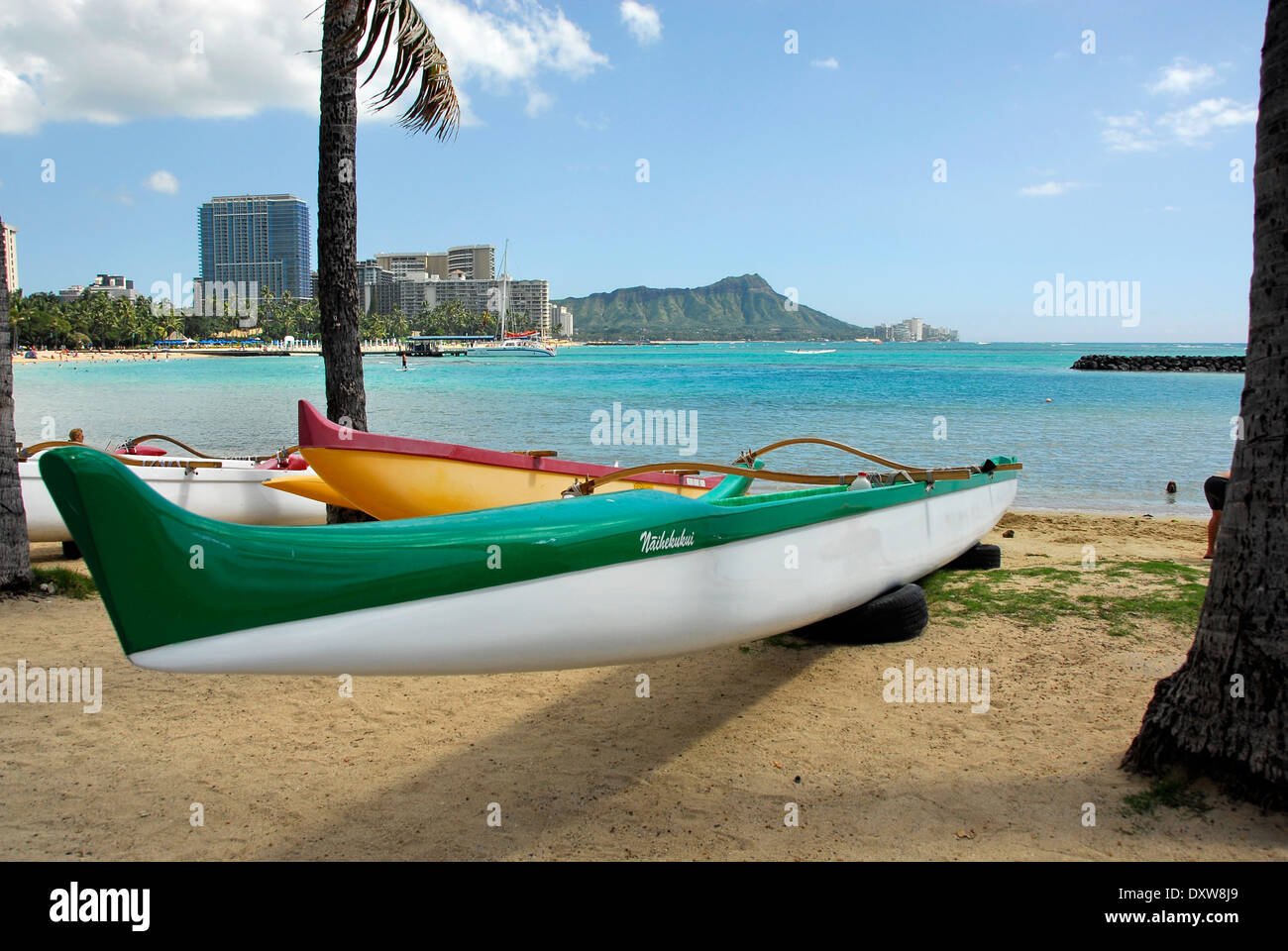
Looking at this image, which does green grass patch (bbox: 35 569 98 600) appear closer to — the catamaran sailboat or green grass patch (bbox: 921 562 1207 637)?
green grass patch (bbox: 921 562 1207 637)

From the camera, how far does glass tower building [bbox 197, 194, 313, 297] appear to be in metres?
141

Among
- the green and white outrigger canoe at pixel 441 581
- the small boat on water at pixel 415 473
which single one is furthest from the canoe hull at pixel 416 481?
the green and white outrigger canoe at pixel 441 581

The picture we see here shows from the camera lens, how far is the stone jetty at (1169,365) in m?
69.4

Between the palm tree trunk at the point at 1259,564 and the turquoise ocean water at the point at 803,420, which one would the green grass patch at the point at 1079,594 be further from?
the turquoise ocean water at the point at 803,420

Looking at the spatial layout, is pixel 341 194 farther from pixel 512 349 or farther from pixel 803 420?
pixel 512 349

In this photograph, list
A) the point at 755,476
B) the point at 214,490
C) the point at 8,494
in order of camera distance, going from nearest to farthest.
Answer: the point at 755,476 → the point at 8,494 → the point at 214,490

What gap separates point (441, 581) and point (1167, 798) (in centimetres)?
304

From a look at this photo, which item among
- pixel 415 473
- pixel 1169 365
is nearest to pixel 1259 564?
pixel 415 473

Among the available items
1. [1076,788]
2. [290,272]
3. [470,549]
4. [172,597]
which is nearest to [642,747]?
[470,549]

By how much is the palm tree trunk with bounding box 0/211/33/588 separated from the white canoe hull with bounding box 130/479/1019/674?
4937mm

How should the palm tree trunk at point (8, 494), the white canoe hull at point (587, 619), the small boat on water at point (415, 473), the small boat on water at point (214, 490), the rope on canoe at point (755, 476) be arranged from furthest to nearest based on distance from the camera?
the small boat on water at point (214, 490)
the small boat on water at point (415, 473)
the palm tree trunk at point (8, 494)
the rope on canoe at point (755, 476)
the white canoe hull at point (587, 619)

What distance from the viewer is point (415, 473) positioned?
6672 millimetres

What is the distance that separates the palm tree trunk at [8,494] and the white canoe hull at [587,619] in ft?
16.2
